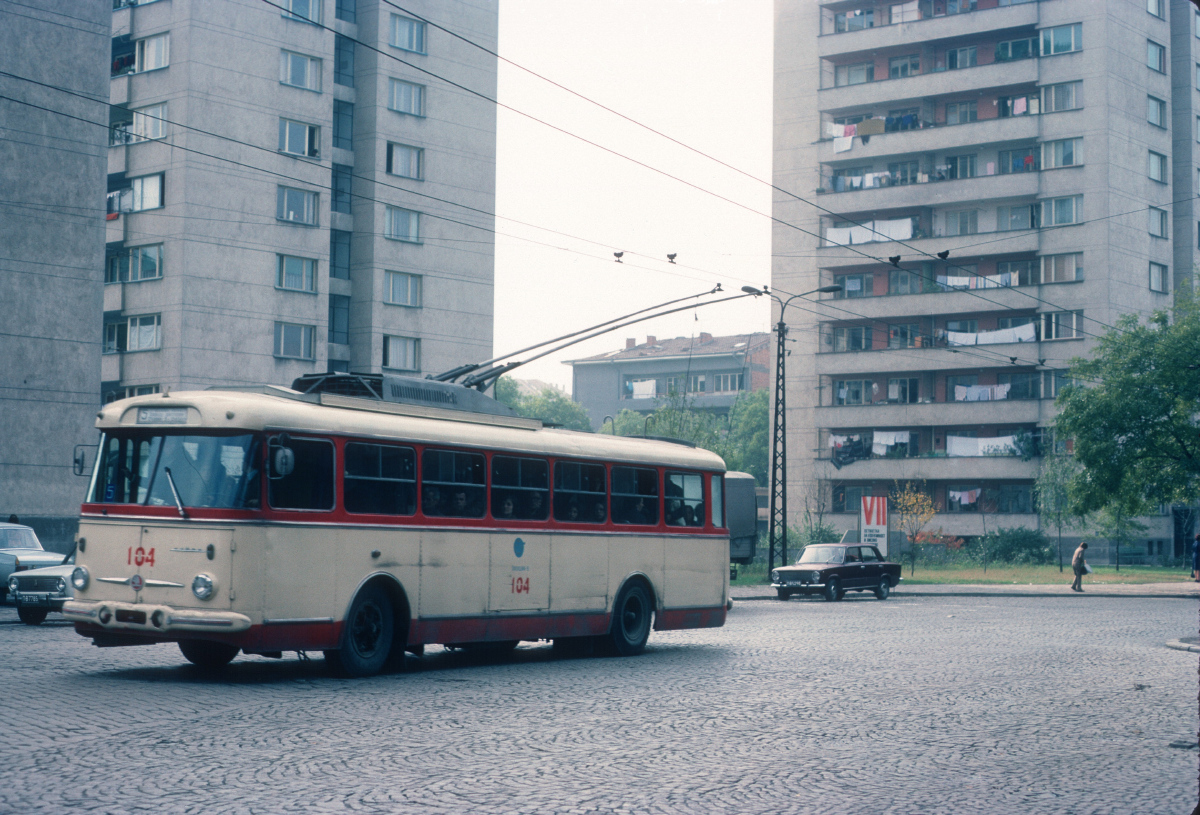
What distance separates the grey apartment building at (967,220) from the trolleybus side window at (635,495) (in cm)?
4992

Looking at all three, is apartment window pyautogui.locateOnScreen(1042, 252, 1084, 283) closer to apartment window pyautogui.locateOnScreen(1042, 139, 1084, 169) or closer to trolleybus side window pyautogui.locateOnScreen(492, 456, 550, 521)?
apartment window pyautogui.locateOnScreen(1042, 139, 1084, 169)

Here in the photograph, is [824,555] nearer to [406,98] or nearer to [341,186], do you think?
[341,186]

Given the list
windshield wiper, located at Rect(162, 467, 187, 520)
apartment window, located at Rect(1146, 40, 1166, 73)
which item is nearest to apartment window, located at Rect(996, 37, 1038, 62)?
apartment window, located at Rect(1146, 40, 1166, 73)

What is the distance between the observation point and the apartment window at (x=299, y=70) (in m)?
52.7

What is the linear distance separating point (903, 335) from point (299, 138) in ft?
115

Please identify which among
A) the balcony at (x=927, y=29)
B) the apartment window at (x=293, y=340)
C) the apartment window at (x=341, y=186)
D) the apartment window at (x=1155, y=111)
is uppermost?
the balcony at (x=927, y=29)

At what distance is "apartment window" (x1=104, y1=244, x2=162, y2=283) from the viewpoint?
50.4 m

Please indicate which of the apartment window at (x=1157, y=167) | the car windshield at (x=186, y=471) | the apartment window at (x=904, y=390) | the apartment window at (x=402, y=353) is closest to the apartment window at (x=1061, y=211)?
the apartment window at (x=1157, y=167)

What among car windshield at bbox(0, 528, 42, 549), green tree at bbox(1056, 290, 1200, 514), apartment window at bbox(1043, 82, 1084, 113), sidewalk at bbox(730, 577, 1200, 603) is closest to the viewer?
car windshield at bbox(0, 528, 42, 549)

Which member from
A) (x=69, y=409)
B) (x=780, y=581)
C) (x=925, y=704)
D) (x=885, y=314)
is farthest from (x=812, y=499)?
(x=925, y=704)

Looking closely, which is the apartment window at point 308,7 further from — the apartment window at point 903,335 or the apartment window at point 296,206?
the apartment window at point 903,335

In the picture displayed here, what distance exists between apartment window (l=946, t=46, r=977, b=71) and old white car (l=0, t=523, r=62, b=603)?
58.3m

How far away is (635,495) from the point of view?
58.5 ft

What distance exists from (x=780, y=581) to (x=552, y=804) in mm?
29167
